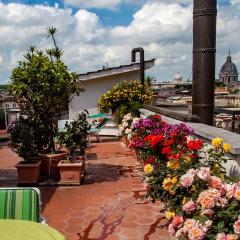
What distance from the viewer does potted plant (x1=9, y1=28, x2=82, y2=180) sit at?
7027 mm

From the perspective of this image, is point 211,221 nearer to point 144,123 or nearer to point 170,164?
point 170,164

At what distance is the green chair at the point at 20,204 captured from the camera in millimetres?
3273

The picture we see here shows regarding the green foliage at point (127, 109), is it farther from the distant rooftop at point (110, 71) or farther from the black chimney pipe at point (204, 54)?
the black chimney pipe at point (204, 54)

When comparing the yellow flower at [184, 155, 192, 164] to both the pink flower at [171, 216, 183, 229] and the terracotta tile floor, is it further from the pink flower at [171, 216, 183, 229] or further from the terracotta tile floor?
the terracotta tile floor

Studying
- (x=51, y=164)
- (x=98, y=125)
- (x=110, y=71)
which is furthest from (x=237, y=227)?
(x=110, y=71)

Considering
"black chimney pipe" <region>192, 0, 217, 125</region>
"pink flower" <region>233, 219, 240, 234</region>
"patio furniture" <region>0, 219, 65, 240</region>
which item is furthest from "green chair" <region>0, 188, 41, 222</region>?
"black chimney pipe" <region>192, 0, 217, 125</region>

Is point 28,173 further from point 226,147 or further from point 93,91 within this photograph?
point 93,91

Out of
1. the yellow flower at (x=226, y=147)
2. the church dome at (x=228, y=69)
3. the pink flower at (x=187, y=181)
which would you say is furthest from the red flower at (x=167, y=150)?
the church dome at (x=228, y=69)

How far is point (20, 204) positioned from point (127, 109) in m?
9.90

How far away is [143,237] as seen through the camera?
183 inches

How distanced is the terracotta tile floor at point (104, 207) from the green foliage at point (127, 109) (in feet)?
12.6

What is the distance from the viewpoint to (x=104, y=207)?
584cm

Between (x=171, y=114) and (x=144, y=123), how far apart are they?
1028mm

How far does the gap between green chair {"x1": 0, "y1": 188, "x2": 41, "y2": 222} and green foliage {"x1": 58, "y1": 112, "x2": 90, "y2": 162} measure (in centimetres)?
409
